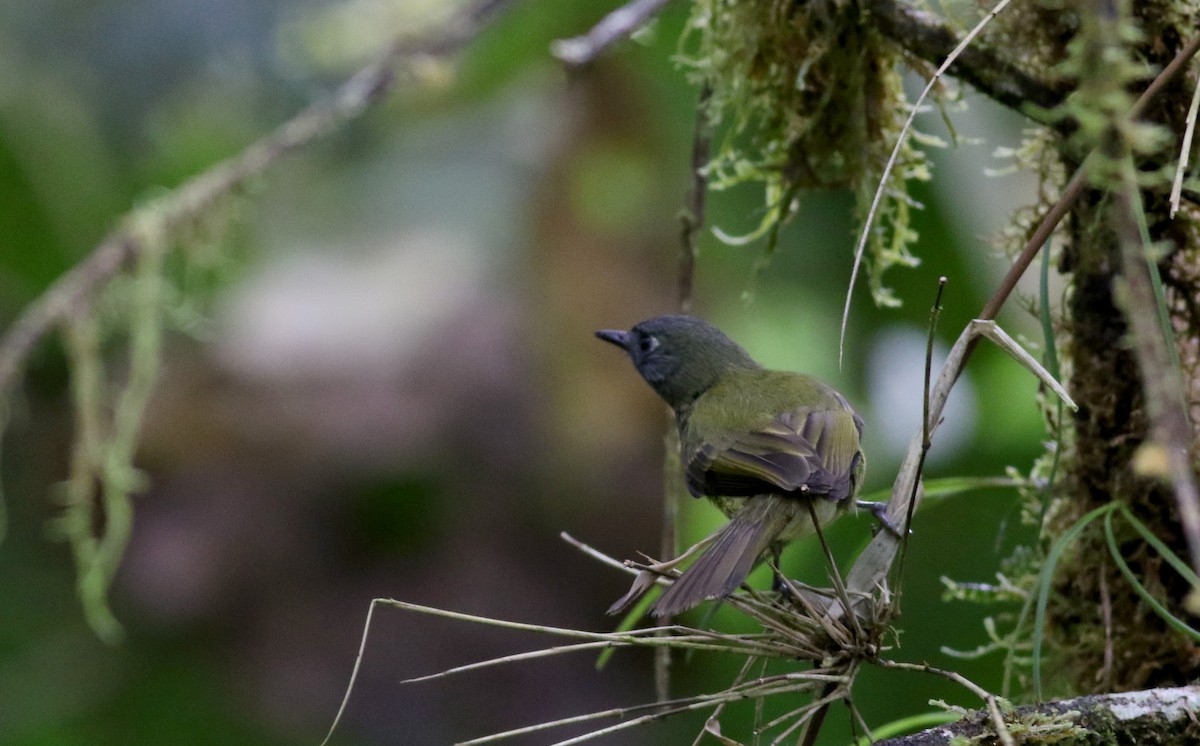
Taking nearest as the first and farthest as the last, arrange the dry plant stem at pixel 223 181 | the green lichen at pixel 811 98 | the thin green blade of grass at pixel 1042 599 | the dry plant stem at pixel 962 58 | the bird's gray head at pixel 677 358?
the thin green blade of grass at pixel 1042 599 < the dry plant stem at pixel 962 58 < the green lichen at pixel 811 98 < the bird's gray head at pixel 677 358 < the dry plant stem at pixel 223 181

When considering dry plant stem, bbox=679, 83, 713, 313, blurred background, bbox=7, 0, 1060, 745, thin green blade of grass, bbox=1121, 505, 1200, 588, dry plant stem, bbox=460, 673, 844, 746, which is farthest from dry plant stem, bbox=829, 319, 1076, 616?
blurred background, bbox=7, 0, 1060, 745

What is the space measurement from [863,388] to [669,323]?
63.5 inches

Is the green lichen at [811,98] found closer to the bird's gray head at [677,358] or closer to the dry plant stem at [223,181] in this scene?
the bird's gray head at [677,358]

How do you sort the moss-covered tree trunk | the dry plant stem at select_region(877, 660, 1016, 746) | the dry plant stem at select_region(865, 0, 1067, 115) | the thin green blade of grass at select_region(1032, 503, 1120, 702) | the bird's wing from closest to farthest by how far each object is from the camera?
the dry plant stem at select_region(877, 660, 1016, 746) < the thin green blade of grass at select_region(1032, 503, 1120, 702) < the moss-covered tree trunk < the dry plant stem at select_region(865, 0, 1067, 115) < the bird's wing

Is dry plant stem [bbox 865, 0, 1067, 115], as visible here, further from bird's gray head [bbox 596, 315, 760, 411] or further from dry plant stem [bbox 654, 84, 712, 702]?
bird's gray head [bbox 596, 315, 760, 411]

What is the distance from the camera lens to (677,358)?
9.47 feet

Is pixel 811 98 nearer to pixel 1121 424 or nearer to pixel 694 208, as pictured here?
pixel 694 208

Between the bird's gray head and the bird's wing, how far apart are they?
31cm

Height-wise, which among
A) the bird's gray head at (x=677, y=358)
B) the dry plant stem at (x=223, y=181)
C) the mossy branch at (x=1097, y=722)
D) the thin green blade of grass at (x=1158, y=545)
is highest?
the dry plant stem at (x=223, y=181)

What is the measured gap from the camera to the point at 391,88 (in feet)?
10.3

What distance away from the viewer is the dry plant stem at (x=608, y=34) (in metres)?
2.30

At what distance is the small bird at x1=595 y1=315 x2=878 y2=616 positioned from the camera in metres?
2.21

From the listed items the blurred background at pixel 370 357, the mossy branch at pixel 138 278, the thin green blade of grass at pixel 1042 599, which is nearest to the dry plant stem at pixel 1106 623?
the thin green blade of grass at pixel 1042 599

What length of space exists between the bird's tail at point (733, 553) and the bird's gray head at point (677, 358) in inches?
22.3
